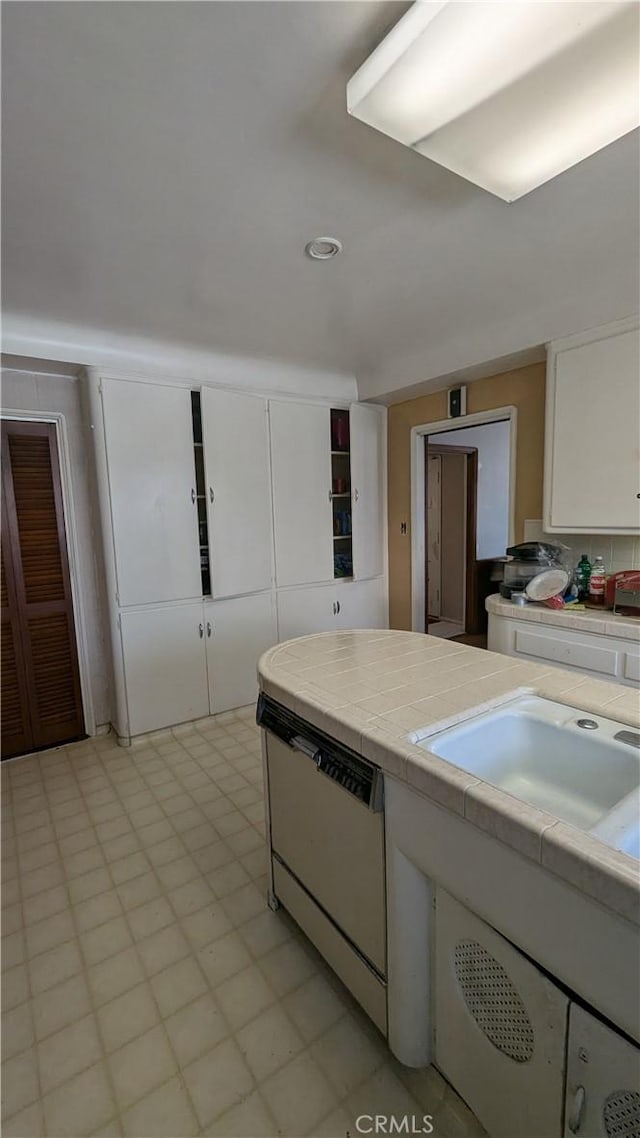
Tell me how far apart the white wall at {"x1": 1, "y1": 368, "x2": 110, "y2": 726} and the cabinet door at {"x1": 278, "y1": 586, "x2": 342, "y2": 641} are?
4.02ft

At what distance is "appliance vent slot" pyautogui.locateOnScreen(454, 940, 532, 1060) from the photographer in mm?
896

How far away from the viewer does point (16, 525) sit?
2768 mm

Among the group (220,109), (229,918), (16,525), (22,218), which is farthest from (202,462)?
(229,918)

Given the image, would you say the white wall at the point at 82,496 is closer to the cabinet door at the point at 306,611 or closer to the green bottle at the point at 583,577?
the cabinet door at the point at 306,611

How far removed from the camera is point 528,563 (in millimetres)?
2701

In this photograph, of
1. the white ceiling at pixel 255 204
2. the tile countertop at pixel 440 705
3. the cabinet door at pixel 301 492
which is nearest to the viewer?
the tile countertop at pixel 440 705

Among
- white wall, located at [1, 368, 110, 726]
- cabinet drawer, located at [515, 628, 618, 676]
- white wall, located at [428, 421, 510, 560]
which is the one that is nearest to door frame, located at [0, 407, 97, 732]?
white wall, located at [1, 368, 110, 726]

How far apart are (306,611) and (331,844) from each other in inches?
94.7

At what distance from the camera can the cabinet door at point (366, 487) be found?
149 inches

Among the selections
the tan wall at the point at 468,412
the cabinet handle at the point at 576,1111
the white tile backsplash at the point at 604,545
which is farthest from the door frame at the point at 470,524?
the cabinet handle at the point at 576,1111

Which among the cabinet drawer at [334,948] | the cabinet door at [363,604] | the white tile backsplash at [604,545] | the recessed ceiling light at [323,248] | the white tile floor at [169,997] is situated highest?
the recessed ceiling light at [323,248]

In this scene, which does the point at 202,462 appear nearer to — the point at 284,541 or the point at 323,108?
the point at 284,541

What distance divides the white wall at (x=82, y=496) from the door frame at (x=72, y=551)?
2 centimetres

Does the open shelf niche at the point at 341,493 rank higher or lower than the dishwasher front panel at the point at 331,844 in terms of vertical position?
higher
